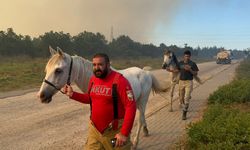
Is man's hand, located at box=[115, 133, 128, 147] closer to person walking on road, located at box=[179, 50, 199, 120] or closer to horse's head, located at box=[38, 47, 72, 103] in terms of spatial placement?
horse's head, located at box=[38, 47, 72, 103]

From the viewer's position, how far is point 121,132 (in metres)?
4.42

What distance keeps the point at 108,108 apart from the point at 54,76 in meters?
1.18

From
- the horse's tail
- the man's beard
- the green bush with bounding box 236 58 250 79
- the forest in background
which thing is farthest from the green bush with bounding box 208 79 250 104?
the forest in background

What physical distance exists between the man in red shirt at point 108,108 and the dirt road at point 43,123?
135 inches

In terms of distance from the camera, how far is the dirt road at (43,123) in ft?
27.7

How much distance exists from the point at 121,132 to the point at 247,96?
10682 millimetres

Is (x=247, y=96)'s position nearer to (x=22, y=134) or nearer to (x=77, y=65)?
(x=22, y=134)

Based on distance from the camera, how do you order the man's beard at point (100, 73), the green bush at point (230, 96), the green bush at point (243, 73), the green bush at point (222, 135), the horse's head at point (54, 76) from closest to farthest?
the man's beard at point (100, 73), the horse's head at point (54, 76), the green bush at point (222, 135), the green bush at point (230, 96), the green bush at point (243, 73)

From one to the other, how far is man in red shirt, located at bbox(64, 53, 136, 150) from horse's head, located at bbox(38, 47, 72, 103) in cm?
79

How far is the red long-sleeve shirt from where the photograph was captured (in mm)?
4453

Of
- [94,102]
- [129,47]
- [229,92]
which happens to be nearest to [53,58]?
[94,102]

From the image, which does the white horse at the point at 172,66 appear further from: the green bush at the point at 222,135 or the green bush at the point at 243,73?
the green bush at the point at 243,73

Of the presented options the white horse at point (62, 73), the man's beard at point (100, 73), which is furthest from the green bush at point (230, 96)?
the man's beard at point (100, 73)

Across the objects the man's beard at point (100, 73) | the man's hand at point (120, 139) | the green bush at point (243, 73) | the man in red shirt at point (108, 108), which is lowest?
the green bush at point (243, 73)
